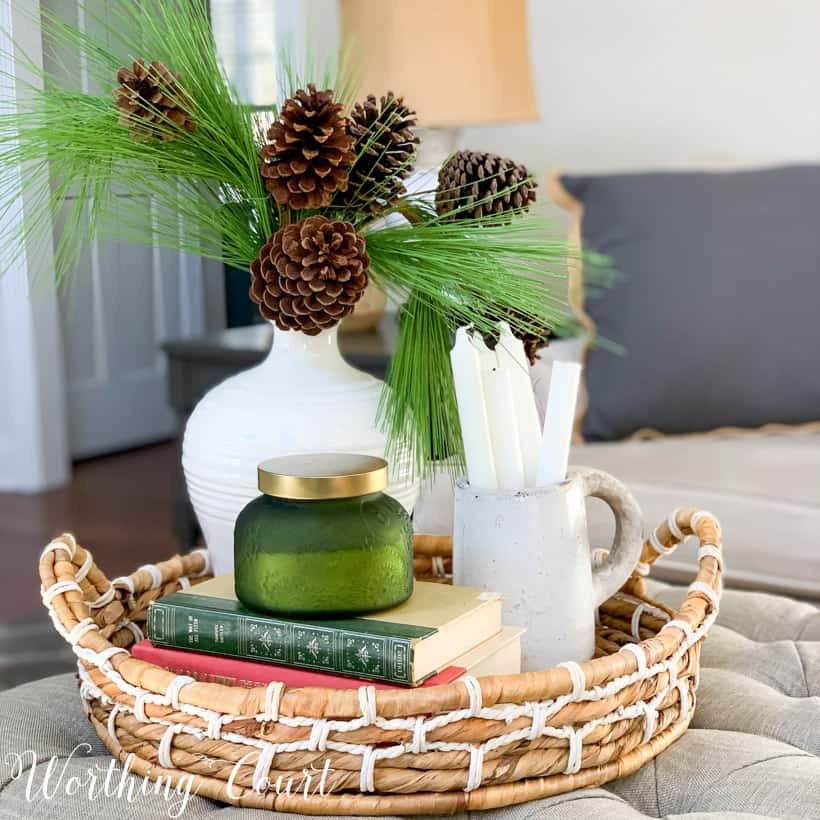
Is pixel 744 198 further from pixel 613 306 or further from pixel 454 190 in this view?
pixel 454 190

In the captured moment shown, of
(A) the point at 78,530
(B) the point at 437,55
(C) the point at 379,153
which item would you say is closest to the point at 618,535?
(C) the point at 379,153

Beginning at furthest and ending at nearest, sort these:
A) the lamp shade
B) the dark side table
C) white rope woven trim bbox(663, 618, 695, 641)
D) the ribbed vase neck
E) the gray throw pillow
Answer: the lamp shade → the dark side table → the gray throw pillow → the ribbed vase neck → white rope woven trim bbox(663, 618, 695, 641)

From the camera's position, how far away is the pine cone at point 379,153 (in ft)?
2.37

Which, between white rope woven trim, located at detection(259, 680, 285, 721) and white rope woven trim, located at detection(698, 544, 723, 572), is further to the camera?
white rope woven trim, located at detection(698, 544, 723, 572)

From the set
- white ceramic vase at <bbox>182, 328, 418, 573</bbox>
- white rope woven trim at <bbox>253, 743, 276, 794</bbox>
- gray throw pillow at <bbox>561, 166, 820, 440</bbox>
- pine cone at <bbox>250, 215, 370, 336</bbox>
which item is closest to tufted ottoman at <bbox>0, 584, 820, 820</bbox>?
white rope woven trim at <bbox>253, 743, 276, 794</bbox>

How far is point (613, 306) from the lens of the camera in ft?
5.40

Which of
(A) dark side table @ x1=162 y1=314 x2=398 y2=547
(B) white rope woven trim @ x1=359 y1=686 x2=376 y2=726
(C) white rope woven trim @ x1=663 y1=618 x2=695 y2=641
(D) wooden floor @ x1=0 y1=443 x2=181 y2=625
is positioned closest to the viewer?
(B) white rope woven trim @ x1=359 y1=686 x2=376 y2=726

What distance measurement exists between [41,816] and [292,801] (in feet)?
0.41

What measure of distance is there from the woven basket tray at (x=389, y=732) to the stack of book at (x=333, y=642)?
3 centimetres

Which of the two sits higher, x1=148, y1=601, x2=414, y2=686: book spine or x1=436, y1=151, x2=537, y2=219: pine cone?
x1=436, y1=151, x2=537, y2=219: pine cone

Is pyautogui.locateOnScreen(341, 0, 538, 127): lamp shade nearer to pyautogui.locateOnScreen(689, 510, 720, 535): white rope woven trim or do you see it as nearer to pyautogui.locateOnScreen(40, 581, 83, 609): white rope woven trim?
pyautogui.locateOnScreen(689, 510, 720, 535): white rope woven trim

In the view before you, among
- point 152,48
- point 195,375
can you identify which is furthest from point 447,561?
point 195,375

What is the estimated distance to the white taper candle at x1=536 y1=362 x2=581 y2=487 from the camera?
70cm

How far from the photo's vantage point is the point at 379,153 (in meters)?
0.72
